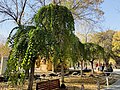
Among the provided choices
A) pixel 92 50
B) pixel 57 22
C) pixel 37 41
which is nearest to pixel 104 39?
pixel 92 50

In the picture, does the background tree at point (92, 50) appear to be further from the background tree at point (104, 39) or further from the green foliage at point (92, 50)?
the background tree at point (104, 39)

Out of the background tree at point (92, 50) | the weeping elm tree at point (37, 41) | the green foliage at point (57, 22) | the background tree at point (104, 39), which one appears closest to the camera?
the weeping elm tree at point (37, 41)

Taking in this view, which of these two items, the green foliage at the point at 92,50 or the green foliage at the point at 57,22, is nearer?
the green foliage at the point at 57,22

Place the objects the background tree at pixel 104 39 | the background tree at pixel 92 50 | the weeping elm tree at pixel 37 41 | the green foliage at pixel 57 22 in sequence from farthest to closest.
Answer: the background tree at pixel 104 39 → the background tree at pixel 92 50 → the green foliage at pixel 57 22 → the weeping elm tree at pixel 37 41

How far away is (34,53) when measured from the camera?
11.4 m

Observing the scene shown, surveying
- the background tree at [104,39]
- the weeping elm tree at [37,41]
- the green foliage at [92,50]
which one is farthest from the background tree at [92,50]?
the background tree at [104,39]

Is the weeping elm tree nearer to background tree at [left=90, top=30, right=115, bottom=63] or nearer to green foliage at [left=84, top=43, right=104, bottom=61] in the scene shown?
green foliage at [left=84, top=43, right=104, bottom=61]

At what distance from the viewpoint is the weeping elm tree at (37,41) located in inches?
452

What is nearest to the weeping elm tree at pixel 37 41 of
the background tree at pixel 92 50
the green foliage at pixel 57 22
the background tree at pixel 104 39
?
the green foliage at pixel 57 22

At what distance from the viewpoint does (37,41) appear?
1159 centimetres

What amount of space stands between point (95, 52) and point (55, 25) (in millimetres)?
14702

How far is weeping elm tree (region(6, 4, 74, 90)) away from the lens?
11.5 meters

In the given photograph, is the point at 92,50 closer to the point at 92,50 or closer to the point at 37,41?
the point at 92,50

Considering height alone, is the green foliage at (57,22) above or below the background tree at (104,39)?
below
